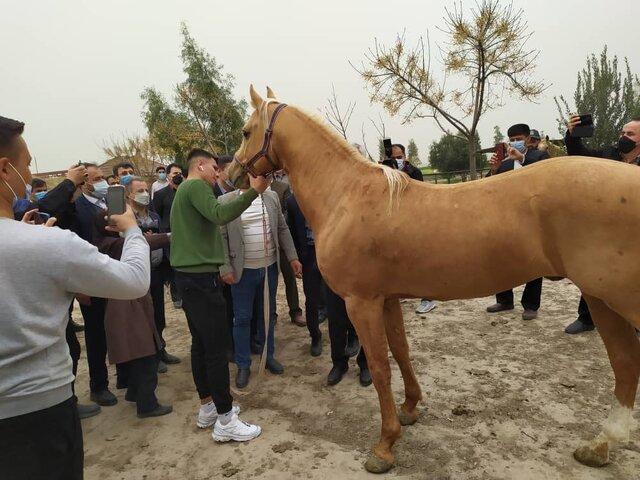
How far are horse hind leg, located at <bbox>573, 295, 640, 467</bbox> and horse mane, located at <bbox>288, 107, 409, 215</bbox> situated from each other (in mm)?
1350

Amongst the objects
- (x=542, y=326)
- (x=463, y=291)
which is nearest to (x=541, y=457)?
(x=463, y=291)

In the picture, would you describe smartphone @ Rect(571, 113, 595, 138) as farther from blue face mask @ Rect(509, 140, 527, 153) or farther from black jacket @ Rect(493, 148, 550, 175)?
blue face mask @ Rect(509, 140, 527, 153)

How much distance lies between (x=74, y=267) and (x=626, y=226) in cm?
237

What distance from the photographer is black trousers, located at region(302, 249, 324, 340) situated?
439 cm

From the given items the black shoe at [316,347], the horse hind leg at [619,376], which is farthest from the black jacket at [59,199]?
the horse hind leg at [619,376]

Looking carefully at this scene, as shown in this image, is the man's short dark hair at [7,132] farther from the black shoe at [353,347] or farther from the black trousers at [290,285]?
the black trousers at [290,285]

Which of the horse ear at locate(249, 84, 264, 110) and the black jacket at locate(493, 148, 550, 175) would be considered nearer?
the horse ear at locate(249, 84, 264, 110)

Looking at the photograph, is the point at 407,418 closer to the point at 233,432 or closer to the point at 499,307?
the point at 233,432

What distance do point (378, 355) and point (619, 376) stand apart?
1.49 m

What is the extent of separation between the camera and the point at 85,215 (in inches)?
143

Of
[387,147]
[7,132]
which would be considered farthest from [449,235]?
[387,147]

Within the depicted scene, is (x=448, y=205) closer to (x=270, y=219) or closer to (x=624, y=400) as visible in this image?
(x=624, y=400)

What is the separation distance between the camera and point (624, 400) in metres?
2.36

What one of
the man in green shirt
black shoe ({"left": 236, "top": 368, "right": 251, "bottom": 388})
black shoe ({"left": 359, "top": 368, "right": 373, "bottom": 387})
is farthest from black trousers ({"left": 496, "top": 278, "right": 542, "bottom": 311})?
the man in green shirt
